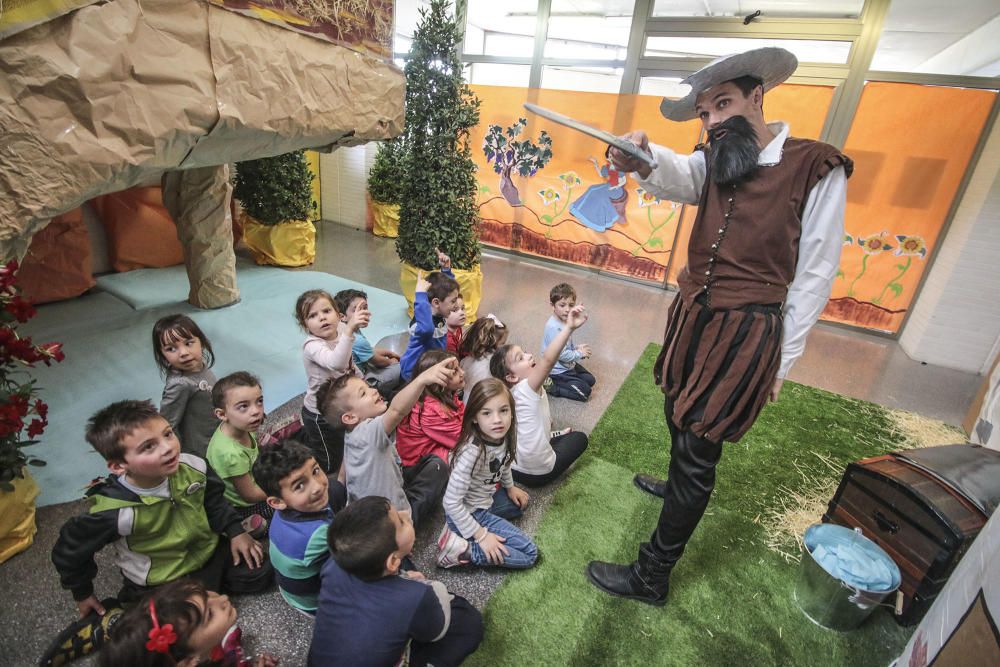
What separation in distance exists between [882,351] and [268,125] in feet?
19.0

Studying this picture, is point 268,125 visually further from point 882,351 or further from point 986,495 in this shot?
point 882,351

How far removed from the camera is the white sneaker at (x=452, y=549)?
1.97 meters

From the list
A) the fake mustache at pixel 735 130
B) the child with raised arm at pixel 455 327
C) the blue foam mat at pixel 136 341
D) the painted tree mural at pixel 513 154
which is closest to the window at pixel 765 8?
the painted tree mural at pixel 513 154

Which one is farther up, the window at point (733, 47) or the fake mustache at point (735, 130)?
the window at point (733, 47)

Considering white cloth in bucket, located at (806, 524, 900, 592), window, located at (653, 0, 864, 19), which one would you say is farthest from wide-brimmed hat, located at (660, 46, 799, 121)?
window, located at (653, 0, 864, 19)

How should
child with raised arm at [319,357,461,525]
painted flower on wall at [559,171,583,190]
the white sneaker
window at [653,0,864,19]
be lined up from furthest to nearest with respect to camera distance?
1. painted flower on wall at [559,171,583,190]
2. window at [653,0,864,19]
3. the white sneaker
4. child with raised arm at [319,357,461,525]

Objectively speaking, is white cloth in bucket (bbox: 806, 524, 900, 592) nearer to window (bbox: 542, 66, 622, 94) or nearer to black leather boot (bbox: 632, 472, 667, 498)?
black leather boot (bbox: 632, 472, 667, 498)

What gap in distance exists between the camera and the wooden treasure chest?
179 cm

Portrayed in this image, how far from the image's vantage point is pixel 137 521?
1.58 metres

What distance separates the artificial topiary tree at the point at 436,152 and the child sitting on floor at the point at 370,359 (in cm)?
124

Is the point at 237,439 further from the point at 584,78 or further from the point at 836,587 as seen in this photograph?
the point at 584,78

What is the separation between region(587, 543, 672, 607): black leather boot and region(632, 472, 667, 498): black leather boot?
2.05 ft

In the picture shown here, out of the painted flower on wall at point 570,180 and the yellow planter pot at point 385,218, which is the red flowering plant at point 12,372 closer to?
the painted flower on wall at point 570,180

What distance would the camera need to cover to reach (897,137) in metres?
4.74
